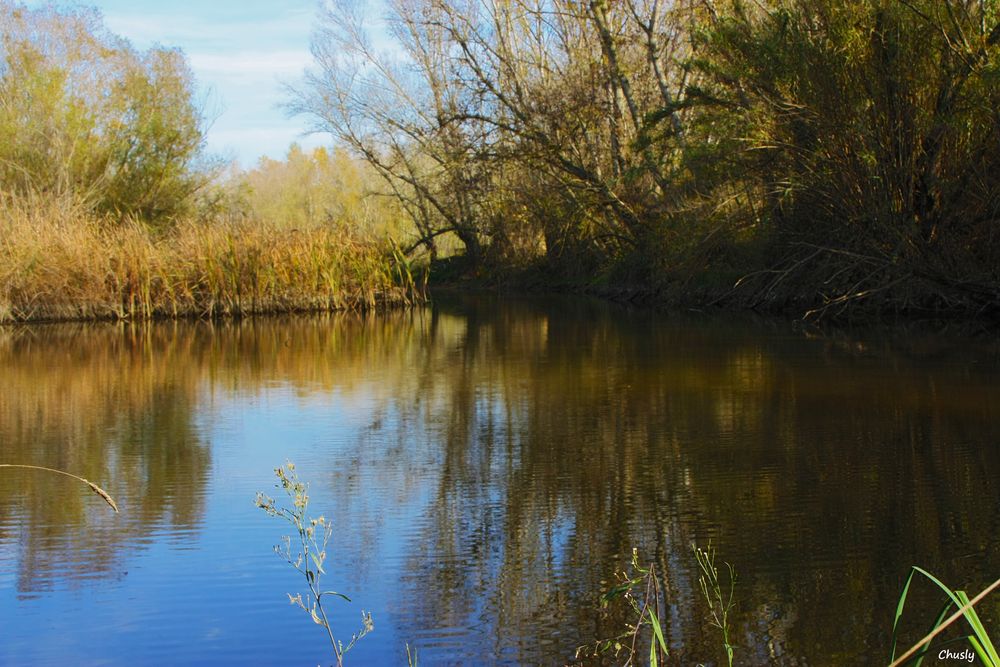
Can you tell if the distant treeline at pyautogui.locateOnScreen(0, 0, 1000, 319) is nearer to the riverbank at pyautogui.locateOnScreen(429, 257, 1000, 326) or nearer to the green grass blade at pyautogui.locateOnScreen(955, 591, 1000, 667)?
the riverbank at pyautogui.locateOnScreen(429, 257, 1000, 326)

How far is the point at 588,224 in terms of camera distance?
2544 centimetres

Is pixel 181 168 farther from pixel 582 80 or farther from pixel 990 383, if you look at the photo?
pixel 990 383

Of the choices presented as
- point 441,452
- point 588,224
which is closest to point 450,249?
point 588,224

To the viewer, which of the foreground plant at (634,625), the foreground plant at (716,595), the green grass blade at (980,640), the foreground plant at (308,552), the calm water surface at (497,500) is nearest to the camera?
the green grass blade at (980,640)

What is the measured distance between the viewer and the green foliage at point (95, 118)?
28.2m

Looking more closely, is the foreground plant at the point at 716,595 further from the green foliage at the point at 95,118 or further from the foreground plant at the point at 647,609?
the green foliage at the point at 95,118

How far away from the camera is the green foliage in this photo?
92.7ft

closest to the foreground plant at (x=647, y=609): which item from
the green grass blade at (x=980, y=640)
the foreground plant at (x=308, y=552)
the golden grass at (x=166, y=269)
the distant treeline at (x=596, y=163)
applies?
the foreground plant at (x=308, y=552)

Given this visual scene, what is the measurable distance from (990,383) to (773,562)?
18.0 feet

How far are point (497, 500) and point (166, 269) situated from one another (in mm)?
14850

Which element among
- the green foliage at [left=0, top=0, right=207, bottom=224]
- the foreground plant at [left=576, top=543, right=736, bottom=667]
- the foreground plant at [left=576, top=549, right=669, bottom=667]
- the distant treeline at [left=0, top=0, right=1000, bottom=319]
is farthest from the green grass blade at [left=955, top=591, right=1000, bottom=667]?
the green foliage at [left=0, top=0, right=207, bottom=224]

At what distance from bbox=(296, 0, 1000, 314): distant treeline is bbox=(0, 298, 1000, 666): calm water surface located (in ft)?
11.0

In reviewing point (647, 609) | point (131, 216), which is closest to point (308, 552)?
point (647, 609)

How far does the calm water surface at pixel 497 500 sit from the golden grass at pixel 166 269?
24.4ft
